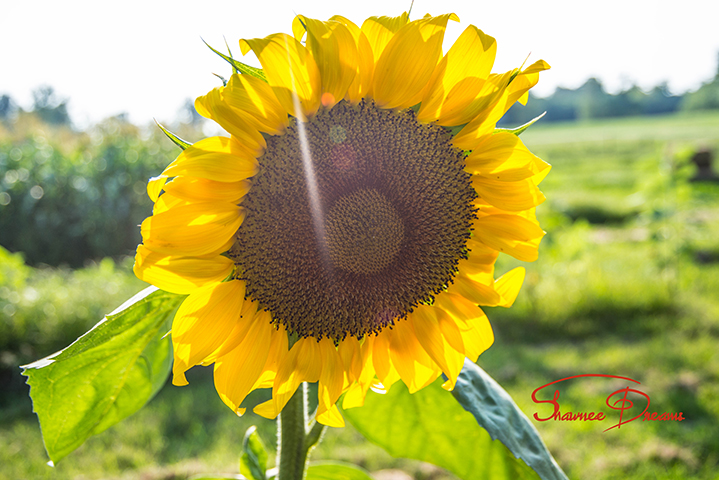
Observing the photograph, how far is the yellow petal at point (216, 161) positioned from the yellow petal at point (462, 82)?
0.85 feet

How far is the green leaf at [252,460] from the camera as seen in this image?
3.06ft

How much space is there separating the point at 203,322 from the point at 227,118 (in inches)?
10.8

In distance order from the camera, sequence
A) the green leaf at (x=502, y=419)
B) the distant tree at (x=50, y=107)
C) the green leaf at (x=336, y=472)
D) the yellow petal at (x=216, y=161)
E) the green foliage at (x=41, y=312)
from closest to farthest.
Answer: the yellow petal at (x=216, y=161) < the green leaf at (x=502, y=419) < the green leaf at (x=336, y=472) < the green foliage at (x=41, y=312) < the distant tree at (x=50, y=107)

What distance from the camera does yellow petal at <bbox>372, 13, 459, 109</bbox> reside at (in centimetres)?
69

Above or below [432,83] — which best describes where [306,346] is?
below

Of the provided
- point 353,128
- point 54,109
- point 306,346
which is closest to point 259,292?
point 306,346

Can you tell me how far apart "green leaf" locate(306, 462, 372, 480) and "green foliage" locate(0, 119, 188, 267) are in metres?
6.19

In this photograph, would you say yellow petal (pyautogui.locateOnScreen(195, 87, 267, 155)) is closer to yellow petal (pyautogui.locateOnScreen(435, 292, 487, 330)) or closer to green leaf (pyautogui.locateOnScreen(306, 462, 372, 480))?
yellow petal (pyautogui.locateOnScreen(435, 292, 487, 330))

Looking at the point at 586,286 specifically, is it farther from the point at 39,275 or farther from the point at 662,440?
the point at 39,275

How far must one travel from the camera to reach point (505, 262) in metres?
5.22

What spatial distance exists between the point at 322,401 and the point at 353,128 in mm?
391

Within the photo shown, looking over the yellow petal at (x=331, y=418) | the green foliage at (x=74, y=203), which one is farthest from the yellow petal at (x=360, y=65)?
the green foliage at (x=74, y=203)

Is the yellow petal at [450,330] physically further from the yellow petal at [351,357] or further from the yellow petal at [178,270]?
the yellow petal at [178,270]

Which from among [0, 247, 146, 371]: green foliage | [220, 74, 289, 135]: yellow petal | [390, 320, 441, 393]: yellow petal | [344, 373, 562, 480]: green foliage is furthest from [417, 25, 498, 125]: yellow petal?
[0, 247, 146, 371]: green foliage
